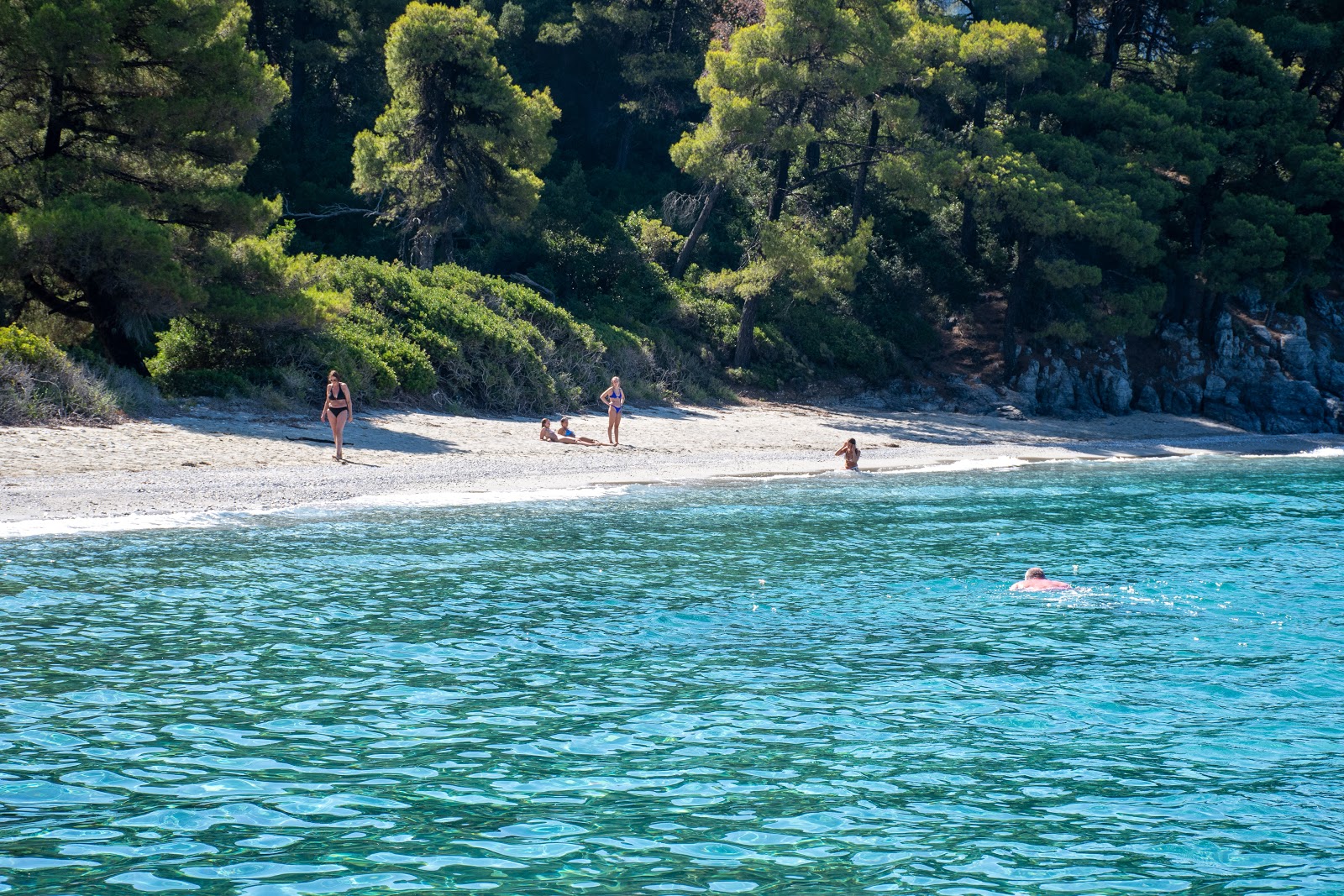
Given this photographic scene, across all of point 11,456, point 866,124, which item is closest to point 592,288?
point 866,124

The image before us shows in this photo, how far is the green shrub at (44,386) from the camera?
18656 mm

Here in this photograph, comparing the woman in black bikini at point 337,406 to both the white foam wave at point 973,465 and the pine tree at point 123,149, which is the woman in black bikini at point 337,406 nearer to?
the pine tree at point 123,149

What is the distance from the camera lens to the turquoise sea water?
19.3ft

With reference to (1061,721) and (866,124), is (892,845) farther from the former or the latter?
(866,124)

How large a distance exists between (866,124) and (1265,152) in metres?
15.0

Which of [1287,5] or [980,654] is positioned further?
[1287,5]

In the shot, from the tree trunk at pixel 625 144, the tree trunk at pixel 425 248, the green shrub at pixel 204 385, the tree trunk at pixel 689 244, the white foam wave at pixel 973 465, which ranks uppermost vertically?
the tree trunk at pixel 625 144

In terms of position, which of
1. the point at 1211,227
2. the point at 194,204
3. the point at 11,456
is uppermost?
the point at 1211,227

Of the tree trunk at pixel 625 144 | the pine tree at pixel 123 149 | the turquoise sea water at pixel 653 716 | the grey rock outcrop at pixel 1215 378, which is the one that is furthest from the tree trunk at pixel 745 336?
the turquoise sea water at pixel 653 716

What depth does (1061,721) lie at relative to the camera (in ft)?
27.5

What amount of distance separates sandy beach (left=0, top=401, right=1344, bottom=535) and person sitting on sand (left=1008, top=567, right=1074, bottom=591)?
8.61 m

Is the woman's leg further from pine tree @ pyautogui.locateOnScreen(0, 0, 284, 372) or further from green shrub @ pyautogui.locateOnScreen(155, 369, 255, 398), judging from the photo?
pine tree @ pyautogui.locateOnScreen(0, 0, 284, 372)

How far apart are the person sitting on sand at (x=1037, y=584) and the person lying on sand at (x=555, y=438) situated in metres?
13.0

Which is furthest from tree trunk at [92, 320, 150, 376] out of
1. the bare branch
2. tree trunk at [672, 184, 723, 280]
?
tree trunk at [672, 184, 723, 280]
